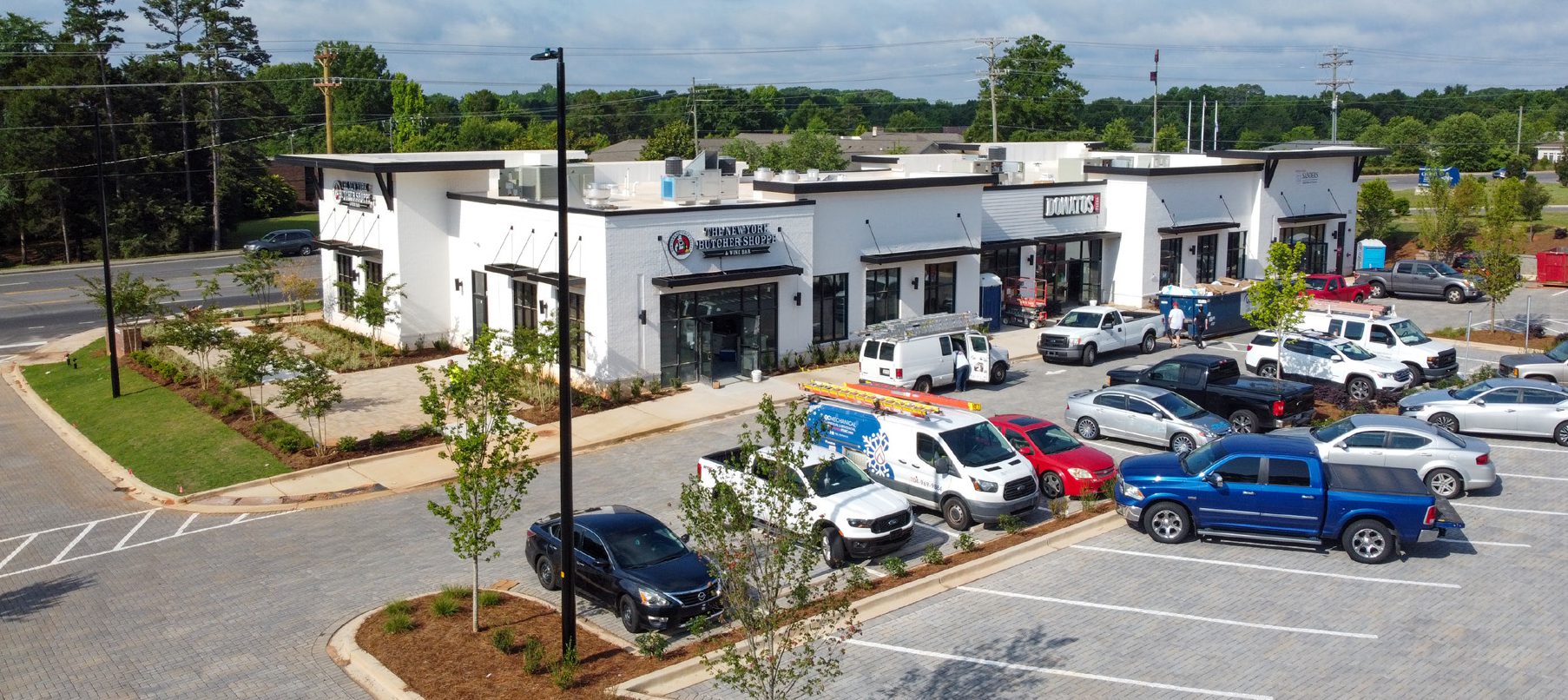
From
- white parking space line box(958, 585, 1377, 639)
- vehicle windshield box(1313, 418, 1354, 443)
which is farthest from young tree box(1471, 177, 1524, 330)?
white parking space line box(958, 585, 1377, 639)

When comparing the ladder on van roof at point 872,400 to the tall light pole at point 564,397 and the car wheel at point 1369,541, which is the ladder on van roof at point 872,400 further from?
the tall light pole at point 564,397

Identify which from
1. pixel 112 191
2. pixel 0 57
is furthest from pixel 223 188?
pixel 0 57

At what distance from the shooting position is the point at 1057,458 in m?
22.4

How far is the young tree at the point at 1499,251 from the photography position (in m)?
37.0

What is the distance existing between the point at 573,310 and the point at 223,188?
148ft

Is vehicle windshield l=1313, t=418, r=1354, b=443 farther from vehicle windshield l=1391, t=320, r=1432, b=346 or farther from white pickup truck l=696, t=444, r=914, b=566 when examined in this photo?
vehicle windshield l=1391, t=320, r=1432, b=346

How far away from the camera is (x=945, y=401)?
71.9ft

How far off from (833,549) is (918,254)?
→ 18985 mm

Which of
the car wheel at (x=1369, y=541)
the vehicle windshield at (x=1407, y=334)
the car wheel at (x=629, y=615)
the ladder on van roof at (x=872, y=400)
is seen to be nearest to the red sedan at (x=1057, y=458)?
the ladder on van roof at (x=872, y=400)

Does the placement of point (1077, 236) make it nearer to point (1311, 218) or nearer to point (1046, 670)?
point (1311, 218)

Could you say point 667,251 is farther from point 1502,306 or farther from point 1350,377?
point 1502,306

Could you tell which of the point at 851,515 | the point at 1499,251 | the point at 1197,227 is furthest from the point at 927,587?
the point at 1197,227

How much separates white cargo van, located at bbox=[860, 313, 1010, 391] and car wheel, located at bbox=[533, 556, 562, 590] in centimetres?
1363

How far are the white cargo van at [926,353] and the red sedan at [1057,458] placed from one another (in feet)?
22.9
